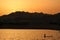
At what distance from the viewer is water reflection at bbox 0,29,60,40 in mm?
871

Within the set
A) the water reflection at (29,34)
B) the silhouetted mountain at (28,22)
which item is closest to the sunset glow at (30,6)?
the silhouetted mountain at (28,22)

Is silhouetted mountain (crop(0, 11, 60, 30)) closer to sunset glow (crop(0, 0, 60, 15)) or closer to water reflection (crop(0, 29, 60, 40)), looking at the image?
water reflection (crop(0, 29, 60, 40))

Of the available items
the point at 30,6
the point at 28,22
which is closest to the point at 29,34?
the point at 28,22

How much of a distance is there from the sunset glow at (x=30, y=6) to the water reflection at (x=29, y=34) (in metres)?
0.91

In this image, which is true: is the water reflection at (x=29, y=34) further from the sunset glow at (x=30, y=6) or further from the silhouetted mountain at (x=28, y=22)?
the sunset glow at (x=30, y=6)

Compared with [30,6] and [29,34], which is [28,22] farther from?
[30,6]

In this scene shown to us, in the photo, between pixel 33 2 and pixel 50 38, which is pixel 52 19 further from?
pixel 33 2

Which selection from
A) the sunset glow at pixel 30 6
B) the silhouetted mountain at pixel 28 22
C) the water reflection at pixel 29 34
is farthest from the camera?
the sunset glow at pixel 30 6

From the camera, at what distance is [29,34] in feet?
2.87

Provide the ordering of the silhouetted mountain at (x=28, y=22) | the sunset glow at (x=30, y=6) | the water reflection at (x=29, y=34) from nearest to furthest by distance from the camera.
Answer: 1. the water reflection at (x=29, y=34)
2. the silhouetted mountain at (x=28, y=22)
3. the sunset glow at (x=30, y=6)

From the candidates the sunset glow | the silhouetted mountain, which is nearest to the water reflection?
the silhouetted mountain

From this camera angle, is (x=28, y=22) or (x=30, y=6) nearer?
(x=28, y=22)

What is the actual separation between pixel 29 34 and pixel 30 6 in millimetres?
944

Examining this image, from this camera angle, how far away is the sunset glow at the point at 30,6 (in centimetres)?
178
